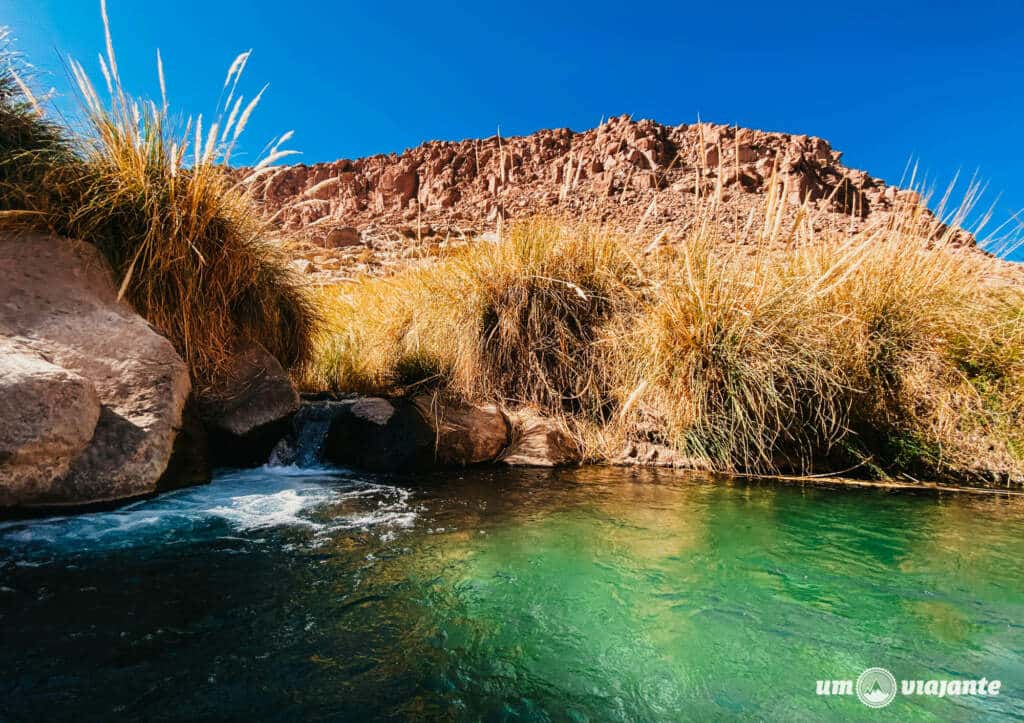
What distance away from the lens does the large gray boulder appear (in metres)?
2.26

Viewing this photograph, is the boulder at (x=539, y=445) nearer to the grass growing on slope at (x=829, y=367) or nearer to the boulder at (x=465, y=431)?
the boulder at (x=465, y=431)

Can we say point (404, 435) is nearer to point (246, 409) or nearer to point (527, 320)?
point (246, 409)

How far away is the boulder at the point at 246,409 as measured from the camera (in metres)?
3.51

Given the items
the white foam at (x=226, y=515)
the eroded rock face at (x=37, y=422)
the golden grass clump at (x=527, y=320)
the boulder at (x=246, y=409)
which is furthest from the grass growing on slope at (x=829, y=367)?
the eroded rock face at (x=37, y=422)

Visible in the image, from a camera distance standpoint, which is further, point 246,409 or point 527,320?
point 527,320

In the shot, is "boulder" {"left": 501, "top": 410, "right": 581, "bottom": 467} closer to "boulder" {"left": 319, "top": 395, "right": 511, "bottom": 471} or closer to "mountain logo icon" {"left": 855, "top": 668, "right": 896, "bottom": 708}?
"boulder" {"left": 319, "top": 395, "right": 511, "bottom": 471}

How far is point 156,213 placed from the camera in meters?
3.26

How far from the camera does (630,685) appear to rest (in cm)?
126

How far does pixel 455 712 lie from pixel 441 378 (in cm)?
337

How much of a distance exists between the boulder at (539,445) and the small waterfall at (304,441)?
1272mm

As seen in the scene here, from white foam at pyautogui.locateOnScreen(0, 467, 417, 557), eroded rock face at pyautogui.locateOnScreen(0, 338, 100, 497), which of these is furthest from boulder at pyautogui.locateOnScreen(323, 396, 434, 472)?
eroded rock face at pyautogui.locateOnScreen(0, 338, 100, 497)

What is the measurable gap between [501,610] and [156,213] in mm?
3098

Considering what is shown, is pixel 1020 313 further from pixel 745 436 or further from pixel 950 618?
pixel 950 618

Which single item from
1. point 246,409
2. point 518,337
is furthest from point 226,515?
point 518,337
